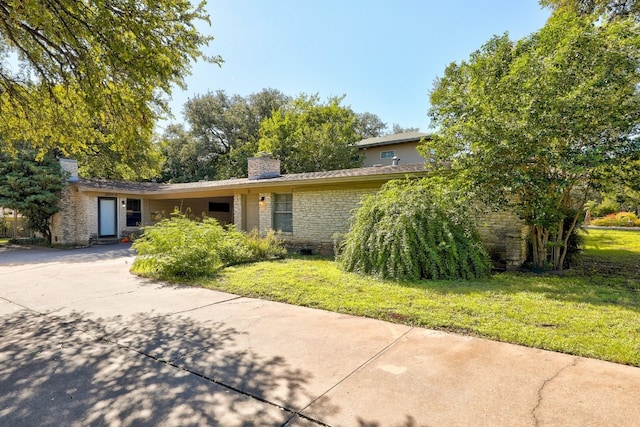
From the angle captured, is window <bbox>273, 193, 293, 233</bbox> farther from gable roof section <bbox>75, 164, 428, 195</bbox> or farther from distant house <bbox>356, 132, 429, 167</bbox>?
distant house <bbox>356, 132, 429, 167</bbox>

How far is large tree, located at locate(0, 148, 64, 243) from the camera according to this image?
1451cm

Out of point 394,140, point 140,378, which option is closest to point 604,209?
point 394,140

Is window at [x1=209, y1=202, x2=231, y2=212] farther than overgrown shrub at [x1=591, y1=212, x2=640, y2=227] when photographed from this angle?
Yes

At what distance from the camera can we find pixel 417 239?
718cm

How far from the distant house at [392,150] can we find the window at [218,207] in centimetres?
979

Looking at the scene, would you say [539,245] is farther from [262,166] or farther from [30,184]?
[30,184]

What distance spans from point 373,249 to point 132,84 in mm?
5575

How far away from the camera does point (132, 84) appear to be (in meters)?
6.07

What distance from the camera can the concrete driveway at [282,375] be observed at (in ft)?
8.27

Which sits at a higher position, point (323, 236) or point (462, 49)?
point (462, 49)

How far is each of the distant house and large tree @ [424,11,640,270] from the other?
13346mm

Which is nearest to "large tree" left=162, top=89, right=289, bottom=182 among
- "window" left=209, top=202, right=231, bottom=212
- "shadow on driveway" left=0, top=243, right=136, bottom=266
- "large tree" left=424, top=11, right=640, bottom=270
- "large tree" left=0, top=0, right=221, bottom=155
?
"window" left=209, top=202, right=231, bottom=212

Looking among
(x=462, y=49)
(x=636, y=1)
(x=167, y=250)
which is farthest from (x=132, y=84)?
(x=636, y=1)

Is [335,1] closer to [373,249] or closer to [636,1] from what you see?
[373,249]
